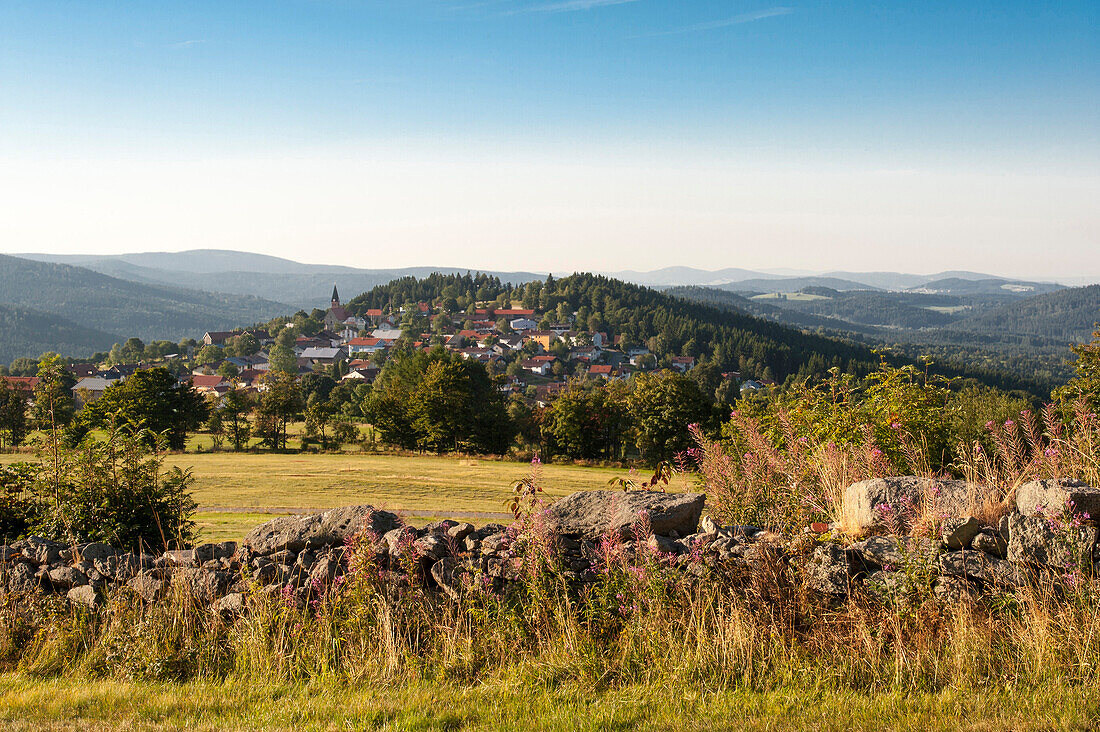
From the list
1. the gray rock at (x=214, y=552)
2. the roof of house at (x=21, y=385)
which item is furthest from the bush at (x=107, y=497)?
the roof of house at (x=21, y=385)

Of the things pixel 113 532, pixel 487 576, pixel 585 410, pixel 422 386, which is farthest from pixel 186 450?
pixel 487 576

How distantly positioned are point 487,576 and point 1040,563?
3.77 meters

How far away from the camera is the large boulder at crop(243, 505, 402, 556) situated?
A: 18.1ft

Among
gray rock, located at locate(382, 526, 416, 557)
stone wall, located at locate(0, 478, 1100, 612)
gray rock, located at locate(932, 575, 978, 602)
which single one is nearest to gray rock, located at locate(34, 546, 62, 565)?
stone wall, located at locate(0, 478, 1100, 612)

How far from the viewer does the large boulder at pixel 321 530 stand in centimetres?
551

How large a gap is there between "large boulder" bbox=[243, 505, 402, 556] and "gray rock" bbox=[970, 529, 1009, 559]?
171 inches

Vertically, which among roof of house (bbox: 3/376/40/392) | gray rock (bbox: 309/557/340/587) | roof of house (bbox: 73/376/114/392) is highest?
gray rock (bbox: 309/557/340/587)

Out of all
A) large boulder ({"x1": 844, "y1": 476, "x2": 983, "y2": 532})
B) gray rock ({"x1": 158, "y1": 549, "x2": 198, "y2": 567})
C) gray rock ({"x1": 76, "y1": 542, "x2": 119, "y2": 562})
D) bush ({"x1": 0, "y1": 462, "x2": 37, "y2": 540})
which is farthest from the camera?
bush ({"x1": 0, "y1": 462, "x2": 37, "y2": 540})

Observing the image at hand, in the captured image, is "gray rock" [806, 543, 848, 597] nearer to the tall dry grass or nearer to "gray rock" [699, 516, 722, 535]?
the tall dry grass

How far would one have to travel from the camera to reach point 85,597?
5254 millimetres

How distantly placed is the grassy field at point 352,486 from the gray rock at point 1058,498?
10.5 m

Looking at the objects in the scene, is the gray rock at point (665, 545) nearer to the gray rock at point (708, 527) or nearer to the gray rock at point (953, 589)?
the gray rock at point (708, 527)

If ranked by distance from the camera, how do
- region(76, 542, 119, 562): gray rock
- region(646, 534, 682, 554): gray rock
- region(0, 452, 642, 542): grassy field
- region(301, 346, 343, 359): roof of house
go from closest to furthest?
region(646, 534, 682, 554): gray rock, region(76, 542, 119, 562): gray rock, region(0, 452, 642, 542): grassy field, region(301, 346, 343, 359): roof of house

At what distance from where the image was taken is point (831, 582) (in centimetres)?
464
